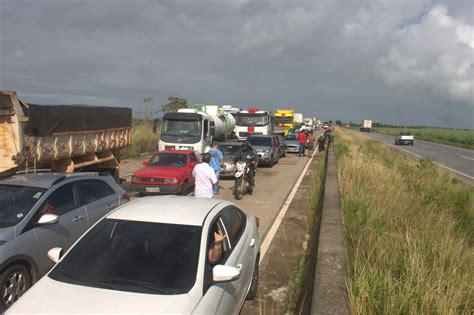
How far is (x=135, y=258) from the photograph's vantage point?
343cm

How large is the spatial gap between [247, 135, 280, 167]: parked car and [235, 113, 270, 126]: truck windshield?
5.57 meters

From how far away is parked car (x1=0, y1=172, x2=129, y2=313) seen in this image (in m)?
4.48

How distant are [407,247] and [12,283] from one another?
200 inches

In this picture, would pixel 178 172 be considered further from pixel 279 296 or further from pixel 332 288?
pixel 332 288

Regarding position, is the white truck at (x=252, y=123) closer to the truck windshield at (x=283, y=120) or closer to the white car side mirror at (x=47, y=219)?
the truck windshield at (x=283, y=120)

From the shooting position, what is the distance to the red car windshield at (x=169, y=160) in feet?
41.3

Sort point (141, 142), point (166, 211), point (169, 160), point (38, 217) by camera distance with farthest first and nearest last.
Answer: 1. point (141, 142)
2. point (169, 160)
3. point (38, 217)
4. point (166, 211)

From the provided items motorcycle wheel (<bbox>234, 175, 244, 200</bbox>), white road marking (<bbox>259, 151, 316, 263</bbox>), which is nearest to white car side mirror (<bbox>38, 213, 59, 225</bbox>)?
white road marking (<bbox>259, 151, 316, 263</bbox>)

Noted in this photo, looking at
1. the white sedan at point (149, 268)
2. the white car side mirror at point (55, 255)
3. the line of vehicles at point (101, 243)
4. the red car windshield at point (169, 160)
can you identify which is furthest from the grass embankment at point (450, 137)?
the white car side mirror at point (55, 255)

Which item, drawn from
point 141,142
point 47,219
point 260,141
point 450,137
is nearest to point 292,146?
point 260,141

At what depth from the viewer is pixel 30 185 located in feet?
18.0

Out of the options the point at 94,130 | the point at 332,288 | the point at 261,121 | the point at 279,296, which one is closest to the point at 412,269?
the point at 332,288

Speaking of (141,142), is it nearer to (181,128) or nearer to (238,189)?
(181,128)

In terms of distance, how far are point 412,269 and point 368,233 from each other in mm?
2037
